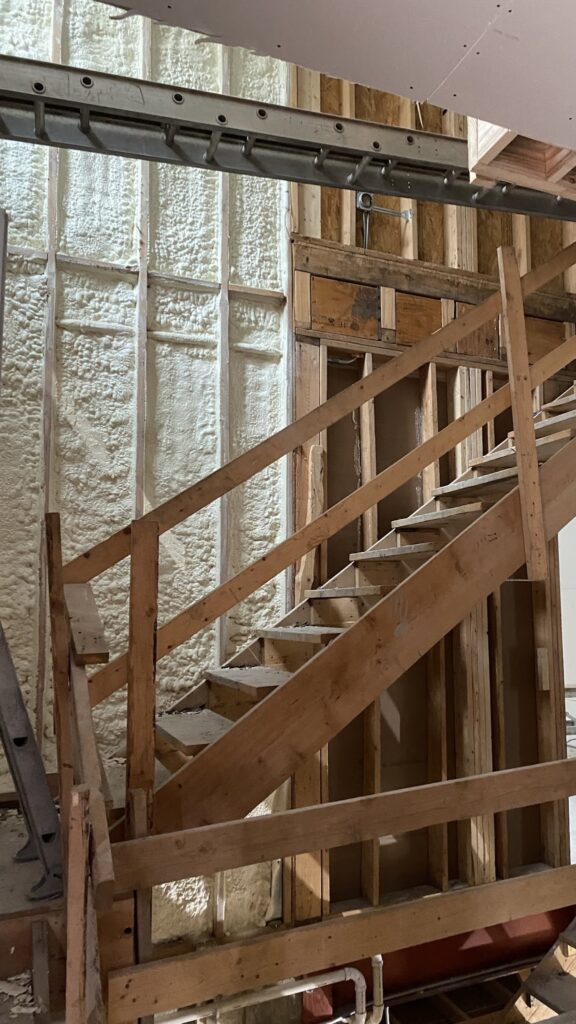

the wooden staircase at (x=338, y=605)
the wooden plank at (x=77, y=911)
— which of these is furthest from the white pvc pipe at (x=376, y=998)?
the wooden plank at (x=77, y=911)

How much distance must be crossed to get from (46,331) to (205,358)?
38.8 inches

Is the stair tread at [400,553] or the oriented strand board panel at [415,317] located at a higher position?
the oriented strand board panel at [415,317]

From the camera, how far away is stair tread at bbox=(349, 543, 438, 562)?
335cm

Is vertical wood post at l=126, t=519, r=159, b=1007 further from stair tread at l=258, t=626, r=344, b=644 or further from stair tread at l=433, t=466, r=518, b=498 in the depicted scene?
stair tread at l=433, t=466, r=518, b=498

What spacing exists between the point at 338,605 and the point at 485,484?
3.44 ft

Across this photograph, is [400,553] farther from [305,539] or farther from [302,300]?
[302,300]

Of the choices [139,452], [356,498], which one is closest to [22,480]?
[139,452]

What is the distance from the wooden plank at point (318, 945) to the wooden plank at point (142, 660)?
1.66ft

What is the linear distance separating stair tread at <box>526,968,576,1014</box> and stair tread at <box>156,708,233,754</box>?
6.55 ft

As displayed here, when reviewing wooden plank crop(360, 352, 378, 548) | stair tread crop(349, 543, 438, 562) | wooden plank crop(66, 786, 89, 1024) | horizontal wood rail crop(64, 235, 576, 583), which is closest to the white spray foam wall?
wooden plank crop(360, 352, 378, 548)

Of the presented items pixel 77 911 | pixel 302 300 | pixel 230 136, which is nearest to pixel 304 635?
pixel 77 911

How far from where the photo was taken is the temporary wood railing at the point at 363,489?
315 cm

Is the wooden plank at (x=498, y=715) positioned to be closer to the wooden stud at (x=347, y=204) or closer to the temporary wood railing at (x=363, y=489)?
the temporary wood railing at (x=363, y=489)

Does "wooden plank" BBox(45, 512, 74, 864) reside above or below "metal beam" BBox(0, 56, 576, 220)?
below
